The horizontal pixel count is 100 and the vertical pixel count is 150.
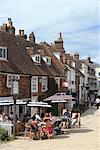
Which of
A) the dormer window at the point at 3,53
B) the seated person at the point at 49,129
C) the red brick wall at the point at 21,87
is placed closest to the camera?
the seated person at the point at 49,129

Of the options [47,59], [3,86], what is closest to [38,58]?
[47,59]

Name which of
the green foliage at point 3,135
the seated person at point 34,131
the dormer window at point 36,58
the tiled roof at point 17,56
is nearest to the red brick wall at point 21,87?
the tiled roof at point 17,56

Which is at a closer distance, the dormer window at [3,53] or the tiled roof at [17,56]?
the dormer window at [3,53]

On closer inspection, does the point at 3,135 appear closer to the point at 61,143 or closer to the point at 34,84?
the point at 61,143

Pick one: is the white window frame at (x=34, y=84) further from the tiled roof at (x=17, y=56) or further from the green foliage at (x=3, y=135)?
the green foliage at (x=3, y=135)

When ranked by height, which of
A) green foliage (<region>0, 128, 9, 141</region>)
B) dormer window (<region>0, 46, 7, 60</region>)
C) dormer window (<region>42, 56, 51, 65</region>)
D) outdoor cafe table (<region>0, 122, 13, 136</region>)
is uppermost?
dormer window (<region>42, 56, 51, 65</region>)

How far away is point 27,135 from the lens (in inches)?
866

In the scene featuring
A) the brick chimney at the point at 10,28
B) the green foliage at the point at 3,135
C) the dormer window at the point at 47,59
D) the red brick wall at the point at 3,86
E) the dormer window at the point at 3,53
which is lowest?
the green foliage at the point at 3,135

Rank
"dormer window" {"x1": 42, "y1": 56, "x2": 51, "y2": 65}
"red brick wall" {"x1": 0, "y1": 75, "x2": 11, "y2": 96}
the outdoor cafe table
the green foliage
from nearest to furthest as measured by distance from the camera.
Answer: the green foliage → the outdoor cafe table → "red brick wall" {"x1": 0, "y1": 75, "x2": 11, "y2": 96} → "dormer window" {"x1": 42, "y1": 56, "x2": 51, "y2": 65}

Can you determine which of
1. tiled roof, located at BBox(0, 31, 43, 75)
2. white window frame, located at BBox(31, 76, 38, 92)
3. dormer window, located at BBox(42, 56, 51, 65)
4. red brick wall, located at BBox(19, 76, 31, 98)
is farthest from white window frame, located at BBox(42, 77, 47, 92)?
dormer window, located at BBox(42, 56, 51, 65)

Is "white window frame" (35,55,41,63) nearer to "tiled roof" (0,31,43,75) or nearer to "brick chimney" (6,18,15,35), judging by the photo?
"tiled roof" (0,31,43,75)

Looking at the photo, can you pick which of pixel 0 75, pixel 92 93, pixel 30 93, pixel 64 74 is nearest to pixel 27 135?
pixel 0 75

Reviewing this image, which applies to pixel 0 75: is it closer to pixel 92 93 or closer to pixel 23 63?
pixel 23 63

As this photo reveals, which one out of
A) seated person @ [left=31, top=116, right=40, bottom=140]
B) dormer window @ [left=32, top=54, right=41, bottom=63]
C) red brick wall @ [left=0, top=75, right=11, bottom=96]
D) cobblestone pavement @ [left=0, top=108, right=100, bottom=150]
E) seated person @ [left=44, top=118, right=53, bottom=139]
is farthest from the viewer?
dormer window @ [left=32, top=54, right=41, bottom=63]
